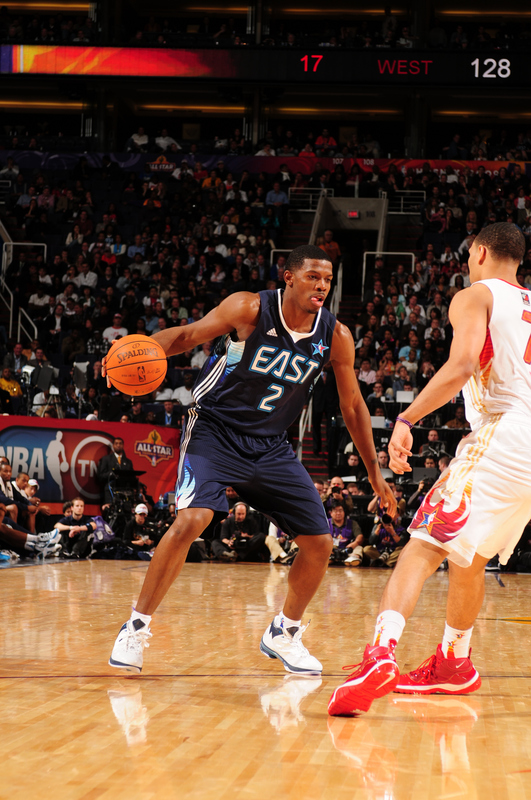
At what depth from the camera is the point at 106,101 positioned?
26.8m

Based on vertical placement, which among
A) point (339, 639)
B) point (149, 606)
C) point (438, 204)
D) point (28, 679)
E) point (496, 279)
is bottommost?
point (339, 639)

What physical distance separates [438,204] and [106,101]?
11969 millimetres

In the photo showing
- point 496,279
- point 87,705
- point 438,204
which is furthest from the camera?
point 438,204

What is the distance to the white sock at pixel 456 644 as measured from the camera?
3.43 metres

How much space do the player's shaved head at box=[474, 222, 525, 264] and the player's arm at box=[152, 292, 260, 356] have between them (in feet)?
3.55

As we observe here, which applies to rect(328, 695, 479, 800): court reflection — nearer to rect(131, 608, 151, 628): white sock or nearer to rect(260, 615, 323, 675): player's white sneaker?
rect(260, 615, 323, 675): player's white sneaker

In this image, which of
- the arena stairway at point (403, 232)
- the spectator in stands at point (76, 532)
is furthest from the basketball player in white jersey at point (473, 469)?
the arena stairway at point (403, 232)

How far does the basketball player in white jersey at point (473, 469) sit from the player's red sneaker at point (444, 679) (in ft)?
1.17

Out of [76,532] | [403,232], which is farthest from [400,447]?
[403,232]

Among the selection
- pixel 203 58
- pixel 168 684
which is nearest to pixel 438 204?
pixel 203 58

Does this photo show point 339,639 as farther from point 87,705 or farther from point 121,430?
point 121,430

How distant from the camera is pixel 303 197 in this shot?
72.6ft

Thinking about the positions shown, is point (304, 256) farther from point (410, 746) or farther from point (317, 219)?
point (317, 219)

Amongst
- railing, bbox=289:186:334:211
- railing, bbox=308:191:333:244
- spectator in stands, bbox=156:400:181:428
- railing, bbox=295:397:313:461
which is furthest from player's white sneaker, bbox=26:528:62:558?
railing, bbox=289:186:334:211
